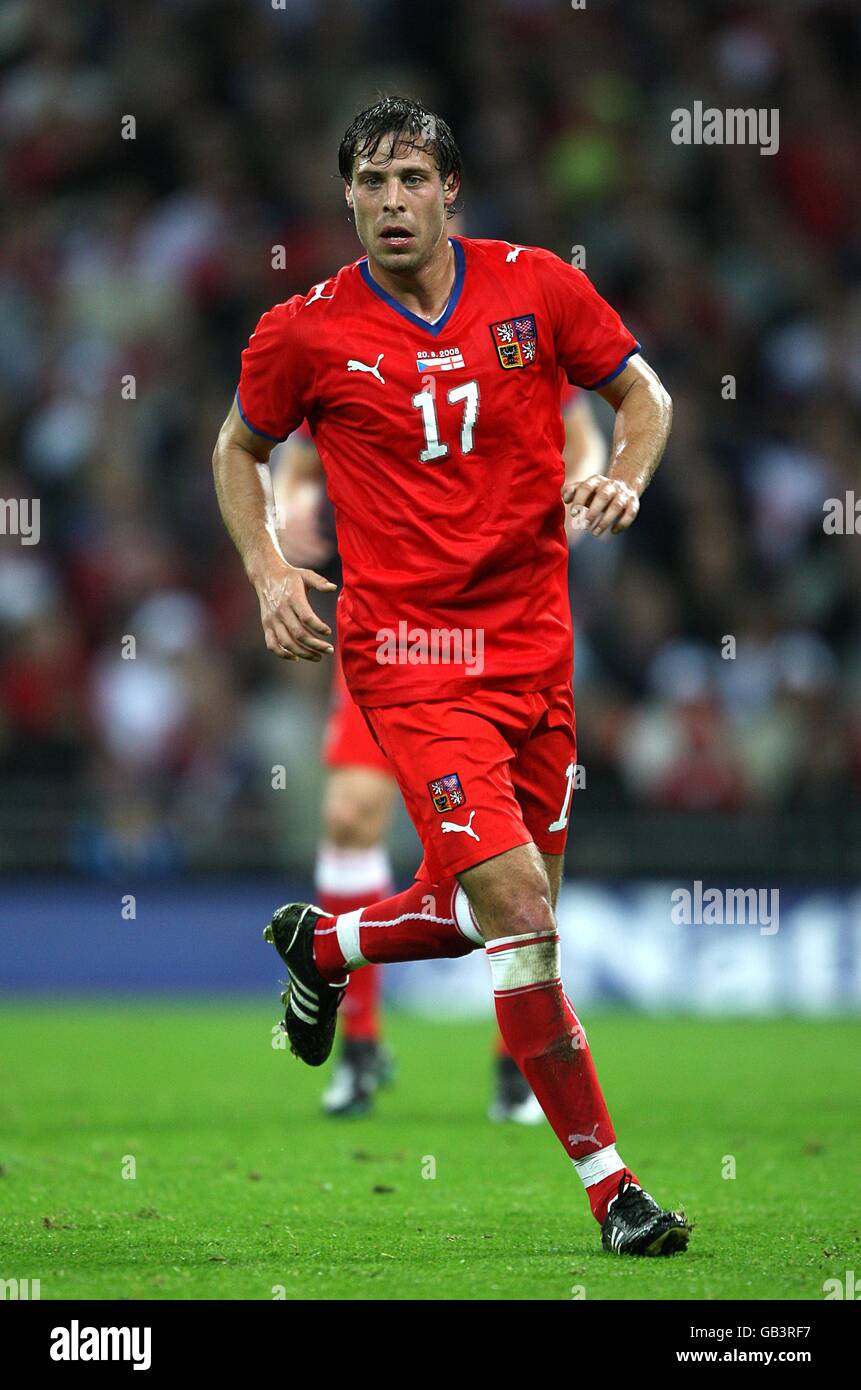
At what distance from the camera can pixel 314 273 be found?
13570 mm

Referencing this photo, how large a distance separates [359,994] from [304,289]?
7.42 m

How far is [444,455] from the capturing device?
493 centimetres

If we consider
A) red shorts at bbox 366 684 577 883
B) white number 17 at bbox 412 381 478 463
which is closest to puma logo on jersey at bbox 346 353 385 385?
white number 17 at bbox 412 381 478 463

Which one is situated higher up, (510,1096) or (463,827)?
(463,827)

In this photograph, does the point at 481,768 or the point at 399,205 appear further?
the point at 399,205

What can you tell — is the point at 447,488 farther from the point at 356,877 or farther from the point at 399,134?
the point at 356,877

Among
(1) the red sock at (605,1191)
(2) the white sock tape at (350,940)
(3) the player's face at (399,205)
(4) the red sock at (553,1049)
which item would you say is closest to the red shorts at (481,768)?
(4) the red sock at (553,1049)

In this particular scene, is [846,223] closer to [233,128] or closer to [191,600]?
[233,128]

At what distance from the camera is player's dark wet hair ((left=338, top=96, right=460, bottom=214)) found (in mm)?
4910

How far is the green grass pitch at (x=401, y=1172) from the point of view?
14.1 feet

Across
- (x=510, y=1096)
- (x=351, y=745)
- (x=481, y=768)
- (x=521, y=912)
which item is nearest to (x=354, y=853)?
(x=351, y=745)

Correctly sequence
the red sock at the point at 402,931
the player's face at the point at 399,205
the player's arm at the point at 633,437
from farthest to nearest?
the red sock at the point at 402,931 < the player's face at the point at 399,205 < the player's arm at the point at 633,437

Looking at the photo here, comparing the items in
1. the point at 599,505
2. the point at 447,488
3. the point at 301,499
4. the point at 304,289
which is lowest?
the point at 599,505

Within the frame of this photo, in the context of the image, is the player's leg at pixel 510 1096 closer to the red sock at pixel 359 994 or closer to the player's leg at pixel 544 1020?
the red sock at pixel 359 994
